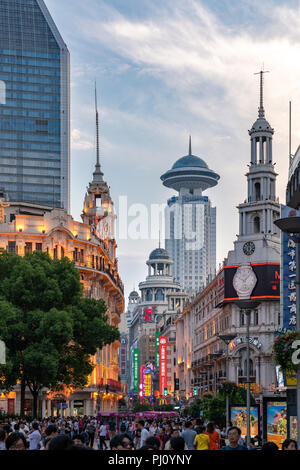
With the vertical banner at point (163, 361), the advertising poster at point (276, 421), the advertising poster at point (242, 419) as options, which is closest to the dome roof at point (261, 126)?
the advertising poster at point (242, 419)

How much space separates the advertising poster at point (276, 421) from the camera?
104 ft

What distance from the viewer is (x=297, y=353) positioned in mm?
23406

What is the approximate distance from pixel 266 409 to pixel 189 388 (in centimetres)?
11002

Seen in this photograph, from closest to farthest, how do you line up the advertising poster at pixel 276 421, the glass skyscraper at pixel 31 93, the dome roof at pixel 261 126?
the advertising poster at pixel 276 421 < the dome roof at pixel 261 126 < the glass skyscraper at pixel 31 93

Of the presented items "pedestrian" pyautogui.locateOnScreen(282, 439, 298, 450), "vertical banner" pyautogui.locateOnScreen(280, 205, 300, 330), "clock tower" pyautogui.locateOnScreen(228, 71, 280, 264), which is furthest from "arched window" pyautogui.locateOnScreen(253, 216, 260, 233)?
"pedestrian" pyautogui.locateOnScreen(282, 439, 298, 450)

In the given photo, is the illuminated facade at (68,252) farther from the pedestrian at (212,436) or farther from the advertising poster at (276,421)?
the pedestrian at (212,436)

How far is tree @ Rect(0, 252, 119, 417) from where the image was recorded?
187 feet

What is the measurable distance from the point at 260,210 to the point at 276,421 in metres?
75.8

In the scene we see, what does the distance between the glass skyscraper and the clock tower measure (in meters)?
57.5

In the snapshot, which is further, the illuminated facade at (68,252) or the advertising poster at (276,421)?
the illuminated facade at (68,252)

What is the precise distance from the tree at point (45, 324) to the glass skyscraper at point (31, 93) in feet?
329

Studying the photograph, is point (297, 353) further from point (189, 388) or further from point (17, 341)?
point (189, 388)

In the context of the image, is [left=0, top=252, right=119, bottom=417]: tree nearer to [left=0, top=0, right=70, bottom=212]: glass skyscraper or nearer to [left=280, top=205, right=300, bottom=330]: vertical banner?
[left=280, top=205, right=300, bottom=330]: vertical banner
